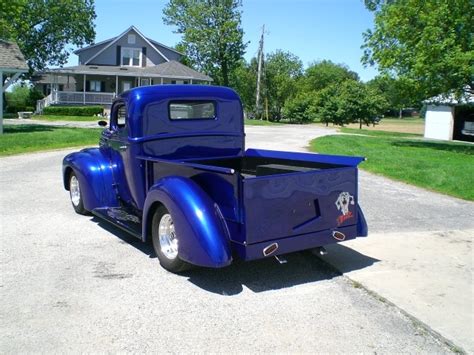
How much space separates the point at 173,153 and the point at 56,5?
4115 centimetres

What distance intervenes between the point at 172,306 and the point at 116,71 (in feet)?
145

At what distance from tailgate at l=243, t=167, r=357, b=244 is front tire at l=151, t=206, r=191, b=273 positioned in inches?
36.0

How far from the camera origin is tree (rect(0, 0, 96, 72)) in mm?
41969

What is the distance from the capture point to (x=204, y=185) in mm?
4930

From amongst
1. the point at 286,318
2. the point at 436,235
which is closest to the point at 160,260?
the point at 286,318

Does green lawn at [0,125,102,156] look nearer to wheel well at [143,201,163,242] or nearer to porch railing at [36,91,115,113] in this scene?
wheel well at [143,201,163,242]

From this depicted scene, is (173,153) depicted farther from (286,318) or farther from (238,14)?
(238,14)

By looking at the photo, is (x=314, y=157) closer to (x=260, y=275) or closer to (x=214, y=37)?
(x=260, y=275)

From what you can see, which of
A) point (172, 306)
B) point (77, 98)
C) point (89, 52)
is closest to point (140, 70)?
point (77, 98)

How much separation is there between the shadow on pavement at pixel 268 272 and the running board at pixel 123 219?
0.32 metres

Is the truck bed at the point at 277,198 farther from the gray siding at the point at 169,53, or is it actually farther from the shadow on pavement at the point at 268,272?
the gray siding at the point at 169,53

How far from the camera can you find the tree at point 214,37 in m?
58.8

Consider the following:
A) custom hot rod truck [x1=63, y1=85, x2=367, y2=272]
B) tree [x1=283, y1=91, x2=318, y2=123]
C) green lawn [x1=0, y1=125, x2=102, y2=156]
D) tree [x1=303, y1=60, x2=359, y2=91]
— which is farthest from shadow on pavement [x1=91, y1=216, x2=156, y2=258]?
tree [x1=303, y1=60, x2=359, y2=91]

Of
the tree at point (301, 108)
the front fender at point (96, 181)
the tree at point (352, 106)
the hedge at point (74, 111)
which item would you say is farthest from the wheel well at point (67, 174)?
the tree at point (301, 108)
